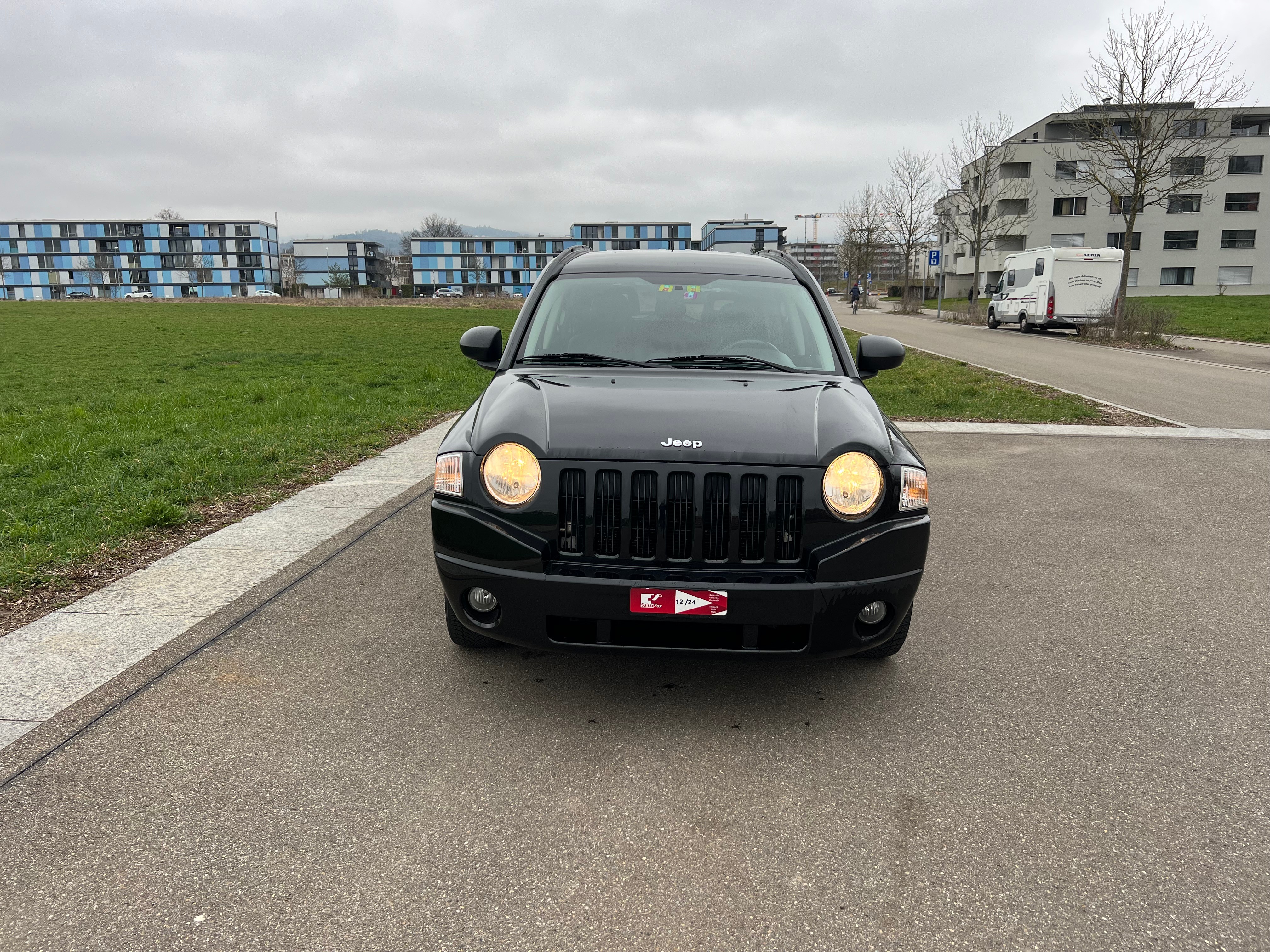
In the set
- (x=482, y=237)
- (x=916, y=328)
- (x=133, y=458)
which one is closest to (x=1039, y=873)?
(x=133, y=458)

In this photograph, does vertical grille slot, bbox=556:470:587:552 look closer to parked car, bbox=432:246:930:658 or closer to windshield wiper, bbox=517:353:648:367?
parked car, bbox=432:246:930:658

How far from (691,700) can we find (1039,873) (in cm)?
132

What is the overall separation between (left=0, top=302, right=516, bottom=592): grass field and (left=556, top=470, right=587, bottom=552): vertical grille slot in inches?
127

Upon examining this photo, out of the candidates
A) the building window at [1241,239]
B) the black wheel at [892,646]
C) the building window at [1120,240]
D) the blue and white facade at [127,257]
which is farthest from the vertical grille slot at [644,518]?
the blue and white facade at [127,257]

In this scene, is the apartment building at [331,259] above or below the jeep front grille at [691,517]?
above

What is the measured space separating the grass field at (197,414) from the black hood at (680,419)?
297 centimetres

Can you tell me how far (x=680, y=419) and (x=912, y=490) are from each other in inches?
33.8

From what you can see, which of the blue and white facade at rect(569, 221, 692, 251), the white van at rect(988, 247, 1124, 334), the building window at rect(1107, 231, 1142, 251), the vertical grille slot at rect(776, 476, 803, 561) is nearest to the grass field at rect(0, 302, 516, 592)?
the vertical grille slot at rect(776, 476, 803, 561)

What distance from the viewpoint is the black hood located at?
2.99m

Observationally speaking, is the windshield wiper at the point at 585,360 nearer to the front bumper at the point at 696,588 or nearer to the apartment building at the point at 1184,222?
the front bumper at the point at 696,588

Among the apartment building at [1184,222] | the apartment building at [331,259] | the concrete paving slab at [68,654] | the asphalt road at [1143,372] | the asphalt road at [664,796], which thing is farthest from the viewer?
the apartment building at [331,259]

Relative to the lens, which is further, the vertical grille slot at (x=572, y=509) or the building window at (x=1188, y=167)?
the building window at (x=1188, y=167)

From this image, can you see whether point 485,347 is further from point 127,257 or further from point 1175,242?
point 127,257

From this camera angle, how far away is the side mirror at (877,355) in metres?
4.21
